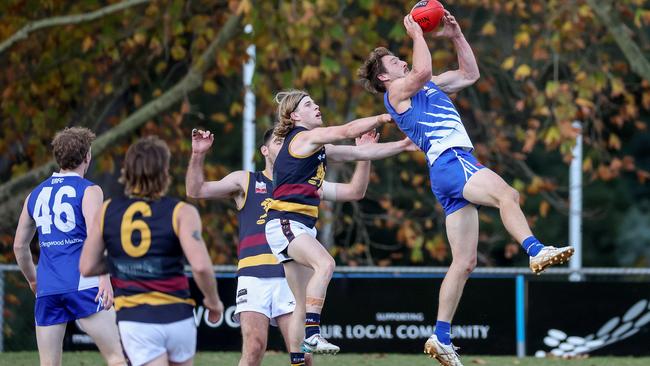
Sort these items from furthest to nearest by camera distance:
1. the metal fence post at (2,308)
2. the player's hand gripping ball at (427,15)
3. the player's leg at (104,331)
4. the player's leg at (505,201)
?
1. the metal fence post at (2,308)
2. the player's hand gripping ball at (427,15)
3. the player's leg at (505,201)
4. the player's leg at (104,331)

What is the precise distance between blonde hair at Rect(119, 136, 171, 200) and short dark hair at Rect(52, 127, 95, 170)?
1.41 m

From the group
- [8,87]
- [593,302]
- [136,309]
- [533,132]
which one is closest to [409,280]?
[593,302]

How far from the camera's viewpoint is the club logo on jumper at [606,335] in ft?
41.9

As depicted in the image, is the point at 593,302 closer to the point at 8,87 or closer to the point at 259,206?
the point at 259,206

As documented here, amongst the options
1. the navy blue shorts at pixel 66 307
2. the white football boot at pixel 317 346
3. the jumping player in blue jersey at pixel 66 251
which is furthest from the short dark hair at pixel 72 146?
the white football boot at pixel 317 346

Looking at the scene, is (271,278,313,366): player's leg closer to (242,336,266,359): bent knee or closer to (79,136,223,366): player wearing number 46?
(242,336,266,359): bent knee

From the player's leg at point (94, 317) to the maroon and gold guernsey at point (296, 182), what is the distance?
130cm

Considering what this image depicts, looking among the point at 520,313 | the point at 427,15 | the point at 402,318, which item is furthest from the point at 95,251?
the point at 520,313

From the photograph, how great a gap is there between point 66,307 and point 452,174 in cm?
268

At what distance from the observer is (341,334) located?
509 inches

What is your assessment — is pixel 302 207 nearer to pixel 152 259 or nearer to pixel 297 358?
pixel 297 358

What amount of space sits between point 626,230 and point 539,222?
215cm

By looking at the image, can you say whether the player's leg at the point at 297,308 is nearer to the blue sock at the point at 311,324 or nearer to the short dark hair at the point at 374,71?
the blue sock at the point at 311,324

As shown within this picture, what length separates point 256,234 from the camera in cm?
834
